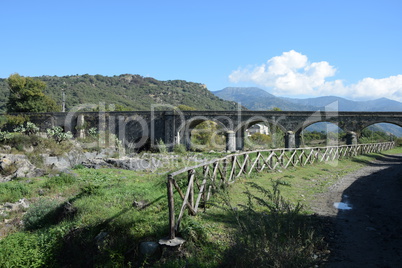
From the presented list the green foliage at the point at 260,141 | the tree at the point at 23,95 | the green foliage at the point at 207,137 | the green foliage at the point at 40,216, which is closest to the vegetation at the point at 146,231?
the green foliage at the point at 40,216

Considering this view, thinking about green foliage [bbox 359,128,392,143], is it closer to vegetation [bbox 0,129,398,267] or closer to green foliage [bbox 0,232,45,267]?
vegetation [bbox 0,129,398,267]

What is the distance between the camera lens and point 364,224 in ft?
18.5

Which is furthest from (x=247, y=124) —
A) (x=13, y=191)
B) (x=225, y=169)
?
(x=13, y=191)

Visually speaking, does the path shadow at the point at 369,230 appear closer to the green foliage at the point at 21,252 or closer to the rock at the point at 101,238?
the rock at the point at 101,238

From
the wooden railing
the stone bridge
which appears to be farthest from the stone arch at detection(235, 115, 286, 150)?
the wooden railing

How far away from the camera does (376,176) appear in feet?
40.0

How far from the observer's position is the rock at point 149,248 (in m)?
4.39

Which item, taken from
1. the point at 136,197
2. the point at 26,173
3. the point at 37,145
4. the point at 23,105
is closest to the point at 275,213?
the point at 136,197

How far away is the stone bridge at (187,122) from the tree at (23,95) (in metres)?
4.99

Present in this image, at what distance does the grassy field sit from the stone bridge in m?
18.2

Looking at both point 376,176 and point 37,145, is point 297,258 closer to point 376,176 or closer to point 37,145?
point 376,176

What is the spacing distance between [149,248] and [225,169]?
4092mm

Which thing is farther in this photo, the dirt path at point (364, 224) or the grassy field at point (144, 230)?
the dirt path at point (364, 224)

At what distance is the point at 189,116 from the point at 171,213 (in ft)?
78.8
